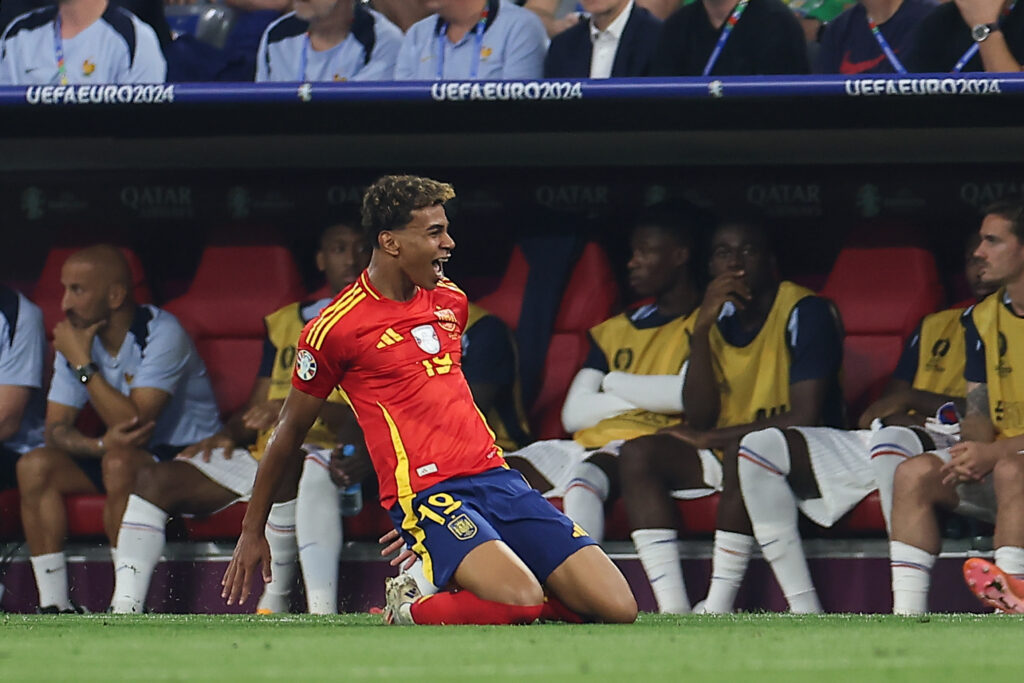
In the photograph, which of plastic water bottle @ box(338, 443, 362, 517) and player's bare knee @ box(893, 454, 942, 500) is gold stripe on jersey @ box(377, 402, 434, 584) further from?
player's bare knee @ box(893, 454, 942, 500)

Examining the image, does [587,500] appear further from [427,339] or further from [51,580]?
[51,580]

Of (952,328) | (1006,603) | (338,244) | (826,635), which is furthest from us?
(338,244)

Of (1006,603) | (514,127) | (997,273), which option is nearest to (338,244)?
(514,127)

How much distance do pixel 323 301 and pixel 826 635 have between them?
3734mm

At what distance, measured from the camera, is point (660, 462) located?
601 cm

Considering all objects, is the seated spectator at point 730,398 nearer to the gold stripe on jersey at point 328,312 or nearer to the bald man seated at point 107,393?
the gold stripe on jersey at point 328,312

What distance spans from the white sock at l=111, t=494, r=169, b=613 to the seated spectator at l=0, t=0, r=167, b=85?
181 centimetres

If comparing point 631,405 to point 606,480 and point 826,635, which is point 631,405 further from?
point 826,635

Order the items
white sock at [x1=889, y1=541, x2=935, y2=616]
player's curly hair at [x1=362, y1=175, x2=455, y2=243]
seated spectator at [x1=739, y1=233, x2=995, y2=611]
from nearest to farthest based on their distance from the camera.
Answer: player's curly hair at [x1=362, y1=175, x2=455, y2=243] < white sock at [x1=889, y1=541, x2=935, y2=616] < seated spectator at [x1=739, y1=233, x2=995, y2=611]

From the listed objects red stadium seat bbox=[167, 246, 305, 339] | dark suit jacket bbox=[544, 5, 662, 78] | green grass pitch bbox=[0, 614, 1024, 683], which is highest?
dark suit jacket bbox=[544, 5, 662, 78]

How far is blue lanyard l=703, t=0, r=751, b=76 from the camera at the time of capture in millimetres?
6125

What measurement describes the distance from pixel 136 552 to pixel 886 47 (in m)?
3.58

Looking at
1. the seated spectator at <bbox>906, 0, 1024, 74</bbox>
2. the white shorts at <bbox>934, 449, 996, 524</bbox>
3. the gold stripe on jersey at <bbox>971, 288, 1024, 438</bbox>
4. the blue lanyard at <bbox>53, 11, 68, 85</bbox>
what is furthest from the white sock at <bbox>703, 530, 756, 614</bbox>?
the blue lanyard at <bbox>53, 11, 68, 85</bbox>

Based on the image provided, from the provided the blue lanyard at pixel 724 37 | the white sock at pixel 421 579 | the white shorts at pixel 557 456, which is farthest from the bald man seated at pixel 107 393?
the blue lanyard at pixel 724 37
